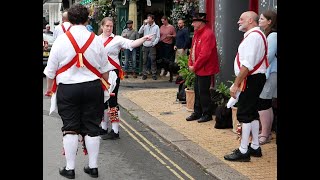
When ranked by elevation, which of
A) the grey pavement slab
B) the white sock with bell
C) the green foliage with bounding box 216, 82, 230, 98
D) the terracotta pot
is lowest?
the grey pavement slab

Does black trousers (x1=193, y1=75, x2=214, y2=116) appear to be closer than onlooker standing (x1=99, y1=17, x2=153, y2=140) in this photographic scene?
No

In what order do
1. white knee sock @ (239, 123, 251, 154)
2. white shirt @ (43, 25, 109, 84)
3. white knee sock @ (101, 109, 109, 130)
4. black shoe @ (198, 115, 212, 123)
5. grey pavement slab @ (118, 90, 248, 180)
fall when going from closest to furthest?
white shirt @ (43, 25, 109, 84)
grey pavement slab @ (118, 90, 248, 180)
white knee sock @ (239, 123, 251, 154)
white knee sock @ (101, 109, 109, 130)
black shoe @ (198, 115, 212, 123)

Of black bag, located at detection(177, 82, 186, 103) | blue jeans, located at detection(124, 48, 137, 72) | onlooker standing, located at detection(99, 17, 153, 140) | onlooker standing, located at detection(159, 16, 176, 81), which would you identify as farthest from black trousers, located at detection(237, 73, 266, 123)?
blue jeans, located at detection(124, 48, 137, 72)

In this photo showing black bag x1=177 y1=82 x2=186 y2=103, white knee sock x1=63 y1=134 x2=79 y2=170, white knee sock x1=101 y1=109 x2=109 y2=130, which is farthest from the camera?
black bag x1=177 y1=82 x2=186 y2=103

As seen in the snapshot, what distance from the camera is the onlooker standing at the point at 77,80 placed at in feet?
17.8

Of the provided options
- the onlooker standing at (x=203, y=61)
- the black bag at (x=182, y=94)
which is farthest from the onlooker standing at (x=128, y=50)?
the onlooker standing at (x=203, y=61)

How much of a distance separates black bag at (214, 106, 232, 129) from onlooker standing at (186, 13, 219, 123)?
568mm

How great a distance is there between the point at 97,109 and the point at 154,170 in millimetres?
1140

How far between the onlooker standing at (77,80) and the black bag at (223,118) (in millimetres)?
2956

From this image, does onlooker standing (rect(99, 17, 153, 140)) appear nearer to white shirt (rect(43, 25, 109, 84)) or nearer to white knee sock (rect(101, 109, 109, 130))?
white knee sock (rect(101, 109, 109, 130))

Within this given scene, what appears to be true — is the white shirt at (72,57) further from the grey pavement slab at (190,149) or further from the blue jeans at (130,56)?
the blue jeans at (130,56)

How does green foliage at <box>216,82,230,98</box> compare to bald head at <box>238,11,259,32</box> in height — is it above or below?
below

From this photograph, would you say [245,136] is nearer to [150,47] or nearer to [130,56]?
[150,47]

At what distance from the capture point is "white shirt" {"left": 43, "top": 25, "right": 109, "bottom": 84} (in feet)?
17.8
